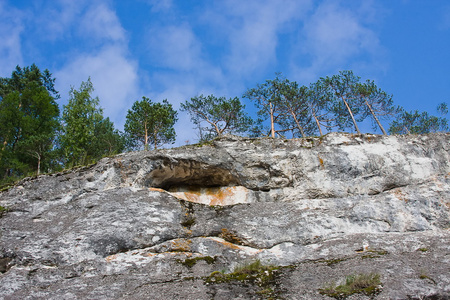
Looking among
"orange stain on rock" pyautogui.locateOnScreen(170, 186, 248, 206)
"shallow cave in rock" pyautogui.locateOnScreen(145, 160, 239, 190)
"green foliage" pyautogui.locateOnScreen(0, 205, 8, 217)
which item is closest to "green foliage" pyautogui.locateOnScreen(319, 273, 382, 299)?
"orange stain on rock" pyautogui.locateOnScreen(170, 186, 248, 206)

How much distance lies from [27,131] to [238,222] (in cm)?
1805

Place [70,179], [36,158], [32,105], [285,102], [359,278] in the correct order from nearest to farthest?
1. [359,278]
2. [70,179]
3. [36,158]
4. [32,105]
5. [285,102]

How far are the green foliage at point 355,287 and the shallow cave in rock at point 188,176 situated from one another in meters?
7.44

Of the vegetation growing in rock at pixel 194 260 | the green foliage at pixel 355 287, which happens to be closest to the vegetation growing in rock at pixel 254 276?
the vegetation growing in rock at pixel 194 260

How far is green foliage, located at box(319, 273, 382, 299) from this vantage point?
24.5 feet

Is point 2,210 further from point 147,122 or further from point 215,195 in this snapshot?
point 147,122

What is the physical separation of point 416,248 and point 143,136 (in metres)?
18.5

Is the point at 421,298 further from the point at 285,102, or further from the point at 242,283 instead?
the point at 285,102

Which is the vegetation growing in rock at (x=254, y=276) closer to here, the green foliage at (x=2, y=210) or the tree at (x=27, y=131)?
the green foliage at (x=2, y=210)

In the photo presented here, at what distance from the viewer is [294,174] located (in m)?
14.5

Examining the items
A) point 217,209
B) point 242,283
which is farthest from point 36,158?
point 242,283

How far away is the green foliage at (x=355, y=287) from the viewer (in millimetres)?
7473

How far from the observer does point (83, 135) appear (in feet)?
71.3

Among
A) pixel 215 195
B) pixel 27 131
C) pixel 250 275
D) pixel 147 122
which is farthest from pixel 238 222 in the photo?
pixel 27 131
